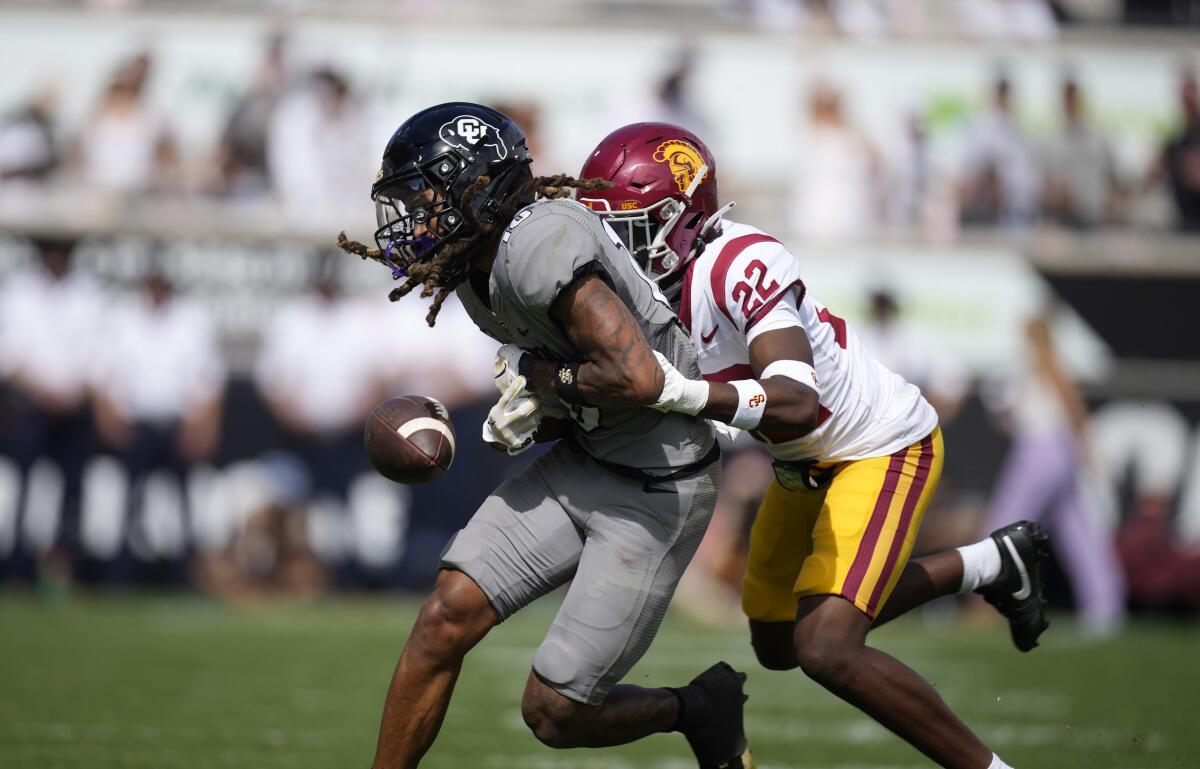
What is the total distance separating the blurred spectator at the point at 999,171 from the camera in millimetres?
11797

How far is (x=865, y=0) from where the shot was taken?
13.3m

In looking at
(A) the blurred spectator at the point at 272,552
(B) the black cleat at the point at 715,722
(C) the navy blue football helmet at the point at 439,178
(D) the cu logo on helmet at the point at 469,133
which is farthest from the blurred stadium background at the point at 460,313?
(D) the cu logo on helmet at the point at 469,133

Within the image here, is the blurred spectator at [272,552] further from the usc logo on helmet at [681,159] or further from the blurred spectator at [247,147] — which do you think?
the usc logo on helmet at [681,159]

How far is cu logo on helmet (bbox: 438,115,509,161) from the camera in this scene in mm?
3807

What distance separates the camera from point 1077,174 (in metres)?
12.0

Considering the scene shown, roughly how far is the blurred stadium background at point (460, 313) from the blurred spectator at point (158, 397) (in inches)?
0.9

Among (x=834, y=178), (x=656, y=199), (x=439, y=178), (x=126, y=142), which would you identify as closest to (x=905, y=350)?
(x=834, y=178)

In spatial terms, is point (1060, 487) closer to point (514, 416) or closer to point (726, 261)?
point (726, 261)

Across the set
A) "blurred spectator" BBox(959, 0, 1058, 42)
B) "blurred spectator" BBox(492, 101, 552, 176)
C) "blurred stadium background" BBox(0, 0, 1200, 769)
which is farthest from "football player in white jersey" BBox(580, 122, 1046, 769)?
"blurred spectator" BBox(959, 0, 1058, 42)

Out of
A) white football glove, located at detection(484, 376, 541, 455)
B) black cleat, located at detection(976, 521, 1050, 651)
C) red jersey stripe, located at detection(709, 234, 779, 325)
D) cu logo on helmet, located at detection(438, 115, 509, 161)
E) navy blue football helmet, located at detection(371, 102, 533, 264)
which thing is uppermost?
cu logo on helmet, located at detection(438, 115, 509, 161)

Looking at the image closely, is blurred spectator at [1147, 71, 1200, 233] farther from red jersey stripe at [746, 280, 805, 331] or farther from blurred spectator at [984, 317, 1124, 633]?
red jersey stripe at [746, 280, 805, 331]

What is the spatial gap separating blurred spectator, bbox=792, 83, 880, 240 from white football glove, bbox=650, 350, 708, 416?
323 inches

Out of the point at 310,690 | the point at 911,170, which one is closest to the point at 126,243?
the point at 310,690

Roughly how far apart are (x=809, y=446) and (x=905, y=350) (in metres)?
6.77
